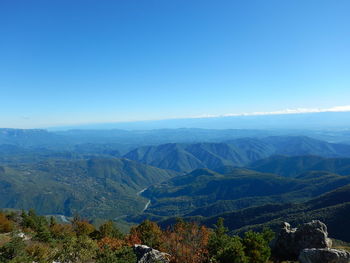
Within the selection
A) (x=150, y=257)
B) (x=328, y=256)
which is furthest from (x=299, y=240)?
(x=150, y=257)

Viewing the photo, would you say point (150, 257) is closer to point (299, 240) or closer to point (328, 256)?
point (328, 256)

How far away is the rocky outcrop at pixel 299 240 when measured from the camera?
101 ft

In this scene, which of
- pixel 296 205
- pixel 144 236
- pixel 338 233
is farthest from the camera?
pixel 296 205

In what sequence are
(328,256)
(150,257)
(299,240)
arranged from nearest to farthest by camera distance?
(328,256) < (150,257) < (299,240)

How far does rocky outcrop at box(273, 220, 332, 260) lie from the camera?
30734 mm

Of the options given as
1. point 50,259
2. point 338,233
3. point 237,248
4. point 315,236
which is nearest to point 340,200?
point 338,233

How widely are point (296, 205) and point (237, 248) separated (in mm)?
205877

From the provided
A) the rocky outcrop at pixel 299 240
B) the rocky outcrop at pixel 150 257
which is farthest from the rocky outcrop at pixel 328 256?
the rocky outcrop at pixel 150 257

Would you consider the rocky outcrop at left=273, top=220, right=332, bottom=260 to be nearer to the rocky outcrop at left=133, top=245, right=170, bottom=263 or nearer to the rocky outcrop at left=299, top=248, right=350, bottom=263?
the rocky outcrop at left=299, top=248, right=350, bottom=263

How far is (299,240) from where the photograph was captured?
103 feet

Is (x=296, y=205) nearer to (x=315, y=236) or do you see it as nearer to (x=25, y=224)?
(x=315, y=236)

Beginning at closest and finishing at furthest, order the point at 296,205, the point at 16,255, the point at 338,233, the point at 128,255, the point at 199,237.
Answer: the point at 16,255, the point at 128,255, the point at 199,237, the point at 338,233, the point at 296,205

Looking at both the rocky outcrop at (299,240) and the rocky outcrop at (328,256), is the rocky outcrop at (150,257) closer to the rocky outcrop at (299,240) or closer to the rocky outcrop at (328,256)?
the rocky outcrop at (328,256)

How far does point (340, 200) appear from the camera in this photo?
18575 cm
